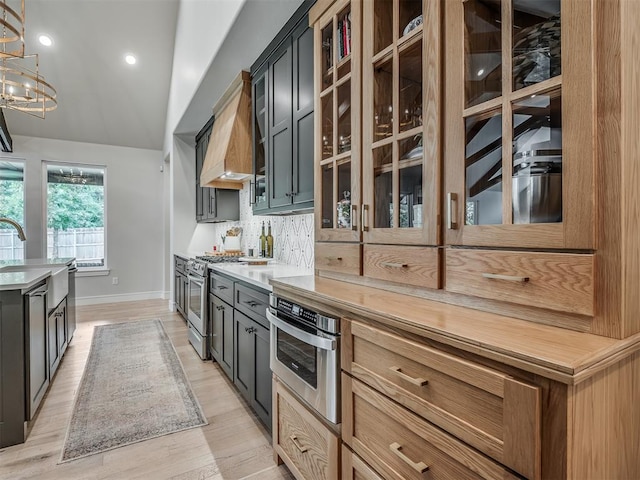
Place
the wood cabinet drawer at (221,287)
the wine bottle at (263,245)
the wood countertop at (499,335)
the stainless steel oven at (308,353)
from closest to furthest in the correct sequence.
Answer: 1. the wood countertop at (499,335)
2. the stainless steel oven at (308,353)
3. the wood cabinet drawer at (221,287)
4. the wine bottle at (263,245)

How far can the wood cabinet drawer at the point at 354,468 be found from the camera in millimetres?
1149

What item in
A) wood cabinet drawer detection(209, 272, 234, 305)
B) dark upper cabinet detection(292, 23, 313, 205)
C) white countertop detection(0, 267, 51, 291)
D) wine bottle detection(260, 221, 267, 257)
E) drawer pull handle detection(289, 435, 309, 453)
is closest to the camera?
drawer pull handle detection(289, 435, 309, 453)

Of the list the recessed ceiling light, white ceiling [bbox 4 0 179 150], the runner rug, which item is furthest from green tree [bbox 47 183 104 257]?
the runner rug

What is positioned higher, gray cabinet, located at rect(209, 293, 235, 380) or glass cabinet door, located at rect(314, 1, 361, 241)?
glass cabinet door, located at rect(314, 1, 361, 241)

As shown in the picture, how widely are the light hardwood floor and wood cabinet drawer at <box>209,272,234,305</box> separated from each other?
725mm

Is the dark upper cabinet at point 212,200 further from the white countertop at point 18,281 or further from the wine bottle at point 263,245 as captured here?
the white countertop at point 18,281

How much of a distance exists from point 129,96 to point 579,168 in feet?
21.0

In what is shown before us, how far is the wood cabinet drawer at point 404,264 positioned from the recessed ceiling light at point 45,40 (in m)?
5.67

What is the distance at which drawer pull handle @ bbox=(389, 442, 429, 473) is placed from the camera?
923 mm

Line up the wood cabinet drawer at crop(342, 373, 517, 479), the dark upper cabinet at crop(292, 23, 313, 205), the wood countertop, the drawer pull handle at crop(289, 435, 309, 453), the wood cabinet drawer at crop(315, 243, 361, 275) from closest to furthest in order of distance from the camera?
the wood countertop, the wood cabinet drawer at crop(342, 373, 517, 479), the drawer pull handle at crop(289, 435, 309, 453), the wood cabinet drawer at crop(315, 243, 361, 275), the dark upper cabinet at crop(292, 23, 313, 205)

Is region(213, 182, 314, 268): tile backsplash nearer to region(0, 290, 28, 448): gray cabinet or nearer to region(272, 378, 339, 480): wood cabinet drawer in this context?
region(272, 378, 339, 480): wood cabinet drawer

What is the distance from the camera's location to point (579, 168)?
2.78 ft

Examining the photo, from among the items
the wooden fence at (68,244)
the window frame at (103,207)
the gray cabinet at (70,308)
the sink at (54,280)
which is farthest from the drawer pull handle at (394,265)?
the wooden fence at (68,244)

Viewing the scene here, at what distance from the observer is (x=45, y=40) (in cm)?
471
